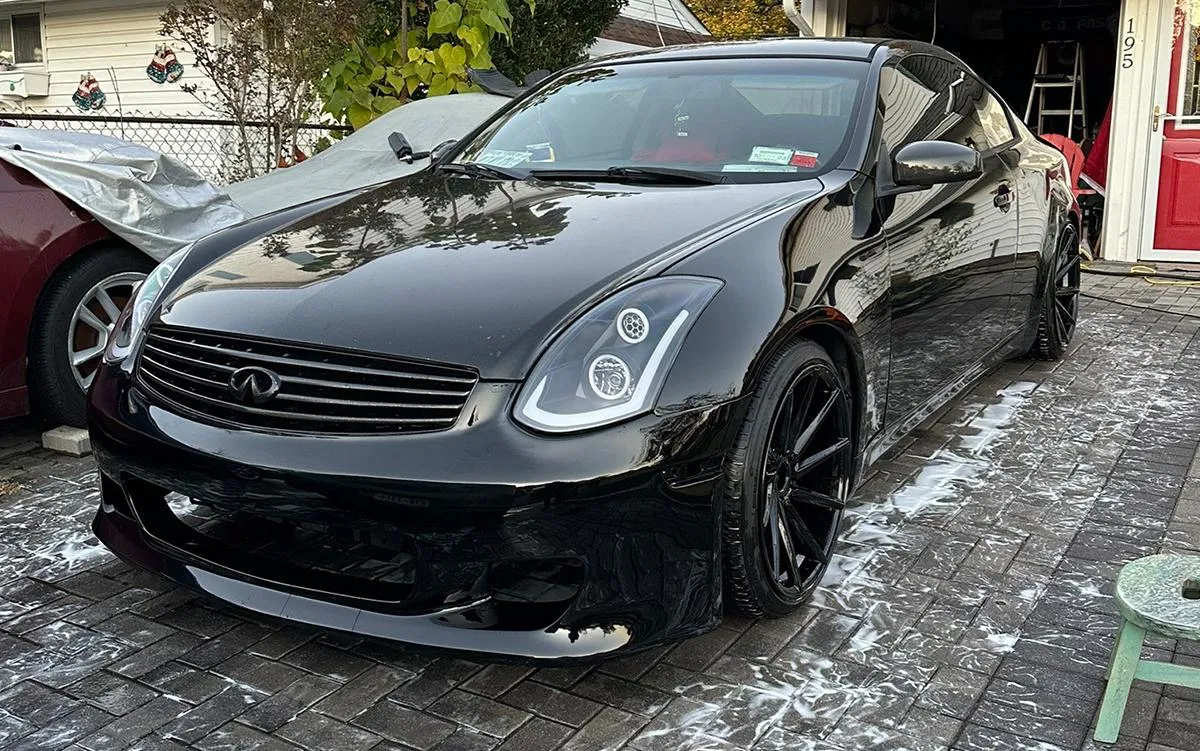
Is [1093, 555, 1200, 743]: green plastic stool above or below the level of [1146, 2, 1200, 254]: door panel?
below

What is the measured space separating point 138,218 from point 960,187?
3174 millimetres

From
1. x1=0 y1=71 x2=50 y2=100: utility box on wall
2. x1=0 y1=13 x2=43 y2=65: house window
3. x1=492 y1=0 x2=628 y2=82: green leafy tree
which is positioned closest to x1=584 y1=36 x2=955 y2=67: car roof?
x1=492 y1=0 x2=628 y2=82: green leafy tree

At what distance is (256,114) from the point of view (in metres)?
8.32

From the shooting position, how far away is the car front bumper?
2.29 metres

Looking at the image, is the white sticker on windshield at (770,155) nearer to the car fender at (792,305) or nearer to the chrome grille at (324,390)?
the car fender at (792,305)

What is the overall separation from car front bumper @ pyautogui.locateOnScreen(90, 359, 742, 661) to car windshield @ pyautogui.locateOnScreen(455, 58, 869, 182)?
125cm

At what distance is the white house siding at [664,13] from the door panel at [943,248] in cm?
1376

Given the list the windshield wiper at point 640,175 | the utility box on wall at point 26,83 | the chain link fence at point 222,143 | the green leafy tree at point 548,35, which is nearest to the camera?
the windshield wiper at point 640,175

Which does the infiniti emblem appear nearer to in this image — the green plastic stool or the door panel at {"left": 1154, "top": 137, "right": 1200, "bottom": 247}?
the green plastic stool

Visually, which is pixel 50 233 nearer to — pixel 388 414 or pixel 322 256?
pixel 322 256

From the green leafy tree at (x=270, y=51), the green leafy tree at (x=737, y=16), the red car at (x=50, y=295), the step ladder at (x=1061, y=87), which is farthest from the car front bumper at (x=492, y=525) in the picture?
the green leafy tree at (x=737, y=16)

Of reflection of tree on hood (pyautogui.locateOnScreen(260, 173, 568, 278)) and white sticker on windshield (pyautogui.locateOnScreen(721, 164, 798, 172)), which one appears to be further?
white sticker on windshield (pyautogui.locateOnScreen(721, 164, 798, 172))

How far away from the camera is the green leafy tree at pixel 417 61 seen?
7488 mm

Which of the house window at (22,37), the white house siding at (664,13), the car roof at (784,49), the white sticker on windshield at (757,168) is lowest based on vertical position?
the white sticker on windshield at (757,168)
